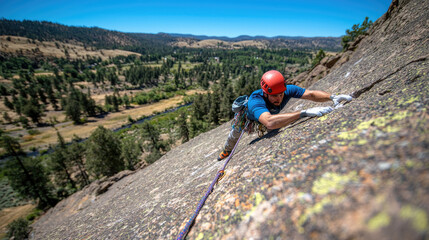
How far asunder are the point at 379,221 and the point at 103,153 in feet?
128

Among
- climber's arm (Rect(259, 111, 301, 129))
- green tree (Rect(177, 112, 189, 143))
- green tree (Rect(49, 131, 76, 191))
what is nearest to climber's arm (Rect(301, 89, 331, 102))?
climber's arm (Rect(259, 111, 301, 129))

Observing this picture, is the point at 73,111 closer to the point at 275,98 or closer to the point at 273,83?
the point at 275,98

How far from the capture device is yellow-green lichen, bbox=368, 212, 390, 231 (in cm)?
146

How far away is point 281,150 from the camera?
12.8ft

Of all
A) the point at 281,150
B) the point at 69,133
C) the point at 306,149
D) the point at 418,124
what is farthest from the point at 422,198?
the point at 69,133

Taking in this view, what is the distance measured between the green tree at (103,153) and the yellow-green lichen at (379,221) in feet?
128

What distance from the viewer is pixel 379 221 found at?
1.50 meters

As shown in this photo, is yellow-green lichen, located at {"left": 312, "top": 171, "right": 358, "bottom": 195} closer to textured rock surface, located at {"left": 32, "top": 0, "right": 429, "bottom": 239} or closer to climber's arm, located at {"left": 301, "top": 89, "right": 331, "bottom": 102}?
textured rock surface, located at {"left": 32, "top": 0, "right": 429, "bottom": 239}

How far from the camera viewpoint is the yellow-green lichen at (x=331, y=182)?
6.80 ft

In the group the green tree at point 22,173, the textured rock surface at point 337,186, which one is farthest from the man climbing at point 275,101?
the green tree at point 22,173

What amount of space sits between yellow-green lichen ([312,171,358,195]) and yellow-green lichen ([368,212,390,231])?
49 cm

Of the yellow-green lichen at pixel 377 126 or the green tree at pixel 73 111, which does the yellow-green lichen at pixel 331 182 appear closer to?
the yellow-green lichen at pixel 377 126

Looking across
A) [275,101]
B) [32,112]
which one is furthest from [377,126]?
[32,112]

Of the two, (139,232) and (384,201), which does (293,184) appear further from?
(139,232)
